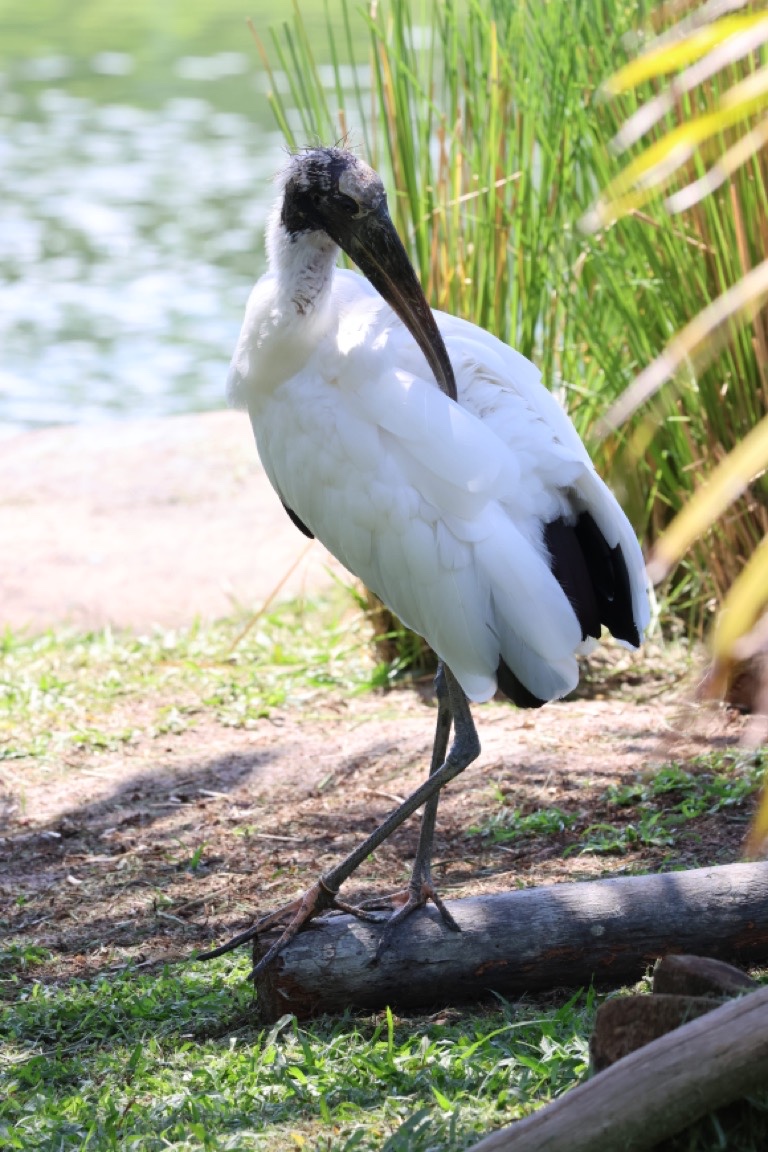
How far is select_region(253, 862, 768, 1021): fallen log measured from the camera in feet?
9.07

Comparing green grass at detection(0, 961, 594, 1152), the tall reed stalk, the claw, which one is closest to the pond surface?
the tall reed stalk

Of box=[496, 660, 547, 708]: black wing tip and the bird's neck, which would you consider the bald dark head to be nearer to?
the bird's neck

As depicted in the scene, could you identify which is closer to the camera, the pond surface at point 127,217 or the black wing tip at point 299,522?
the black wing tip at point 299,522

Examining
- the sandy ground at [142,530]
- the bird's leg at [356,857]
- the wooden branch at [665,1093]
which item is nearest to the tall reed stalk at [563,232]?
the sandy ground at [142,530]

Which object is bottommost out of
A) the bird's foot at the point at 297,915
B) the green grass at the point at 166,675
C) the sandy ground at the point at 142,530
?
the sandy ground at the point at 142,530

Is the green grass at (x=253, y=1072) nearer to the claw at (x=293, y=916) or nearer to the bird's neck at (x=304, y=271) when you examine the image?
the claw at (x=293, y=916)

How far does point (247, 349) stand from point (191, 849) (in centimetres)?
131

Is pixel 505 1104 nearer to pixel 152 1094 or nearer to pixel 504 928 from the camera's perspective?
pixel 504 928

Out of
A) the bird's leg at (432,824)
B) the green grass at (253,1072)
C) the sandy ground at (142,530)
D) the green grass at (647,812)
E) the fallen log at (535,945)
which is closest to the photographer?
the green grass at (253,1072)

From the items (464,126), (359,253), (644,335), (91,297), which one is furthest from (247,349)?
(91,297)

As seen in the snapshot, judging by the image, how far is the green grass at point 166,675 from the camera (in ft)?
15.8

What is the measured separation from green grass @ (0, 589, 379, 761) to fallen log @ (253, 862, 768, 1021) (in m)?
1.95

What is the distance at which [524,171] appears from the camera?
4.69 meters

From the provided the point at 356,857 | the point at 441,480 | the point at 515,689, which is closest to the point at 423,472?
the point at 441,480
